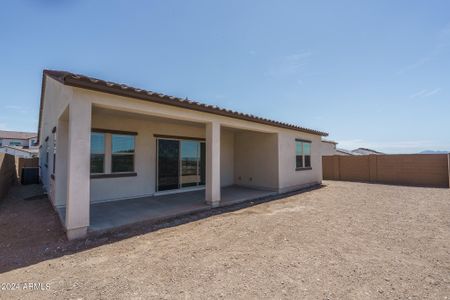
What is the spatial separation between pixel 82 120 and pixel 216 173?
157 inches

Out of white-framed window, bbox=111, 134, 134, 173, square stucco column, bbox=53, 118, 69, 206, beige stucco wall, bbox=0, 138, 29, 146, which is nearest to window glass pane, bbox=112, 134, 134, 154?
white-framed window, bbox=111, 134, 134, 173

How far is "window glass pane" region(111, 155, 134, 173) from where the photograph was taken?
7.63 meters

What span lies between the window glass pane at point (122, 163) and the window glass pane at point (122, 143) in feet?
0.72

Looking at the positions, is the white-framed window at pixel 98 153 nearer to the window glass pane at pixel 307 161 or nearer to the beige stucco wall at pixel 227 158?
the beige stucco wall at pixel 227 158

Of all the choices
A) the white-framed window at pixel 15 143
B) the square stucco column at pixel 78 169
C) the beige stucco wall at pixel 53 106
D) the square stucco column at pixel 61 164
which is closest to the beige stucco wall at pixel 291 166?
the square stucco column at pixel 78 169

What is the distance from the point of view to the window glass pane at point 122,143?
25.0 ft

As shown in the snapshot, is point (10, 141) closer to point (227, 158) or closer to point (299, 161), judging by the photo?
point (227, 158)

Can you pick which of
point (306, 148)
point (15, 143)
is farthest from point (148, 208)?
point (15, 143)

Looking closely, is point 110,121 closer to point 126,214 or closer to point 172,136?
point 172,136

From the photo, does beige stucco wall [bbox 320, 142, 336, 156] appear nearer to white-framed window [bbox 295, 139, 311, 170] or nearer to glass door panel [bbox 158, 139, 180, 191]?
white-framed window [bbox 295, 139, 311, 170]

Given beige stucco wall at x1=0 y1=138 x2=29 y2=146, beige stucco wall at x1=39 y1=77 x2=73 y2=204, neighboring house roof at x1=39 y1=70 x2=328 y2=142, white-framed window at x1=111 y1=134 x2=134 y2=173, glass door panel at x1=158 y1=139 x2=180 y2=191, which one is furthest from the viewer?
beige stucco wall at x1=0 y1=138 x2=29 y2=146

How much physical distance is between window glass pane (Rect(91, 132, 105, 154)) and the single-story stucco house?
30 millimetres

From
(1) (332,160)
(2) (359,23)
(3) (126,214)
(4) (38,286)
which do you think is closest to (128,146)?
(3) (126,214)

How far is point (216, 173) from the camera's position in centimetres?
704
